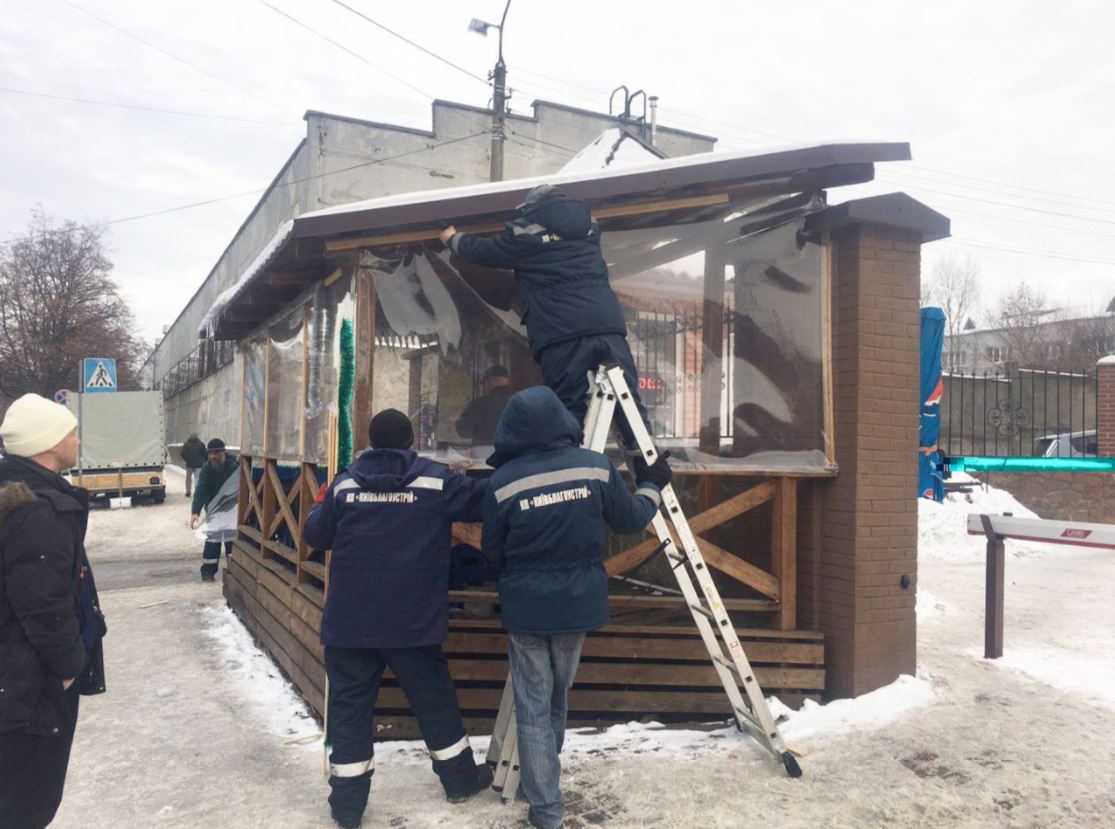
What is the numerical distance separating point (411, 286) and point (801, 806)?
3513 millimetres

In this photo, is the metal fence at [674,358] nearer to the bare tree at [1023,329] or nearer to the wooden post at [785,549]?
the wooden post at [785,549]

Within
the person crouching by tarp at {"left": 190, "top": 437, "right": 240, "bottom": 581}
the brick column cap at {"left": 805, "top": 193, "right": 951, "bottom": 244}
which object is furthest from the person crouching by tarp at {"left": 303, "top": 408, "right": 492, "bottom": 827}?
the person crouching by tarp at {"left": 190, "top": 437, "right": 240, "bottom": 581}

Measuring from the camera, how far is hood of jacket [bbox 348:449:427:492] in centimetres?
380

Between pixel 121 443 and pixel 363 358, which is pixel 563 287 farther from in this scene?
pixel 121 443

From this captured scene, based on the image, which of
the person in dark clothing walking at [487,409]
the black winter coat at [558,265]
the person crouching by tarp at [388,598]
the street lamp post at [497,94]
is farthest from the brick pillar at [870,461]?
the street lamp post at [497,94]

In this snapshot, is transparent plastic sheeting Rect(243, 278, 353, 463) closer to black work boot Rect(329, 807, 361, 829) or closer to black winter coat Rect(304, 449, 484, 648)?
black winter coat Rect(304, 449, 484, 648)

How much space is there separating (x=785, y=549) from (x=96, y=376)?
54.3 ft

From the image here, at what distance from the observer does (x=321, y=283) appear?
579 cm

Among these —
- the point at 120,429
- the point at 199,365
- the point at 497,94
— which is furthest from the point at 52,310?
the point at 497,94

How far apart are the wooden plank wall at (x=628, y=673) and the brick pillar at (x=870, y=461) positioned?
0.28 m

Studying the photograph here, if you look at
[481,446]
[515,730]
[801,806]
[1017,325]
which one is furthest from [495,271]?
[1017,325]

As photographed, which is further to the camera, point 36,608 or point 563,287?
point 563,287

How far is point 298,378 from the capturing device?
6371 mm

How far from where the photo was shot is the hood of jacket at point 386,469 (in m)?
3.80
